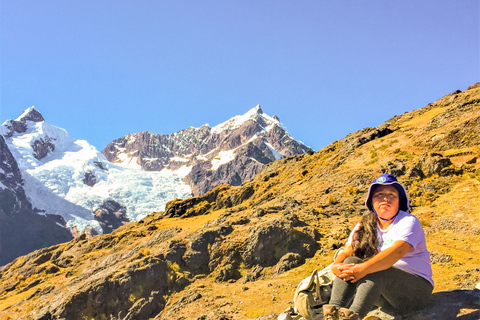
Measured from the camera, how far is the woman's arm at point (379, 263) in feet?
17.6

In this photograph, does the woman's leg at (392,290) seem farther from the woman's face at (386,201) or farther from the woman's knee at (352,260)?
the woman's face at (386,201)

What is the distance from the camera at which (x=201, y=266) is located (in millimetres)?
20375

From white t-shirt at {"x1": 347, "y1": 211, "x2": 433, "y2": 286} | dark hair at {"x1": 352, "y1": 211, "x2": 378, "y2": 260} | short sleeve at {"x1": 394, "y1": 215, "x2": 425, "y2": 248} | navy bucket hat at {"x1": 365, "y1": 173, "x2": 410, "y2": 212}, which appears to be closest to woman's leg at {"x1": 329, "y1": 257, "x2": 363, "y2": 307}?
dark hair at {"x1": 352, "y1": 211, "x2": 378, "y2": 260}

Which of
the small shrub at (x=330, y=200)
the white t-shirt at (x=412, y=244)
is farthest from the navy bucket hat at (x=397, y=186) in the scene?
the small shrub at (x=330, y=200)

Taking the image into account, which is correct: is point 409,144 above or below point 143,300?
above

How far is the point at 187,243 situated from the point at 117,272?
4368 mm

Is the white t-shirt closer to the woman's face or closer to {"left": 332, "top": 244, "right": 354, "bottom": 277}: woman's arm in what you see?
the woman's face

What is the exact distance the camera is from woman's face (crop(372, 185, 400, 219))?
6.12m

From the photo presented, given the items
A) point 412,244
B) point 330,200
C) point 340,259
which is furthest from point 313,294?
point 330,200

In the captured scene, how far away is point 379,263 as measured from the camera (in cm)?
538

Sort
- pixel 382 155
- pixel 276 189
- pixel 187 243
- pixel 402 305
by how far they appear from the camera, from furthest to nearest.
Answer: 1. pixel 276 189
2. pixel 382 155
3. pixel 187 243
4. pixel 402 305

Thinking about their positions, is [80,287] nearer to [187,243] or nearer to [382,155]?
[187,243]

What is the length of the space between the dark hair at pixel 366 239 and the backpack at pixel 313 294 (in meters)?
0.72

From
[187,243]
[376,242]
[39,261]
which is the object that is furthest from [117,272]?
[39,261]
